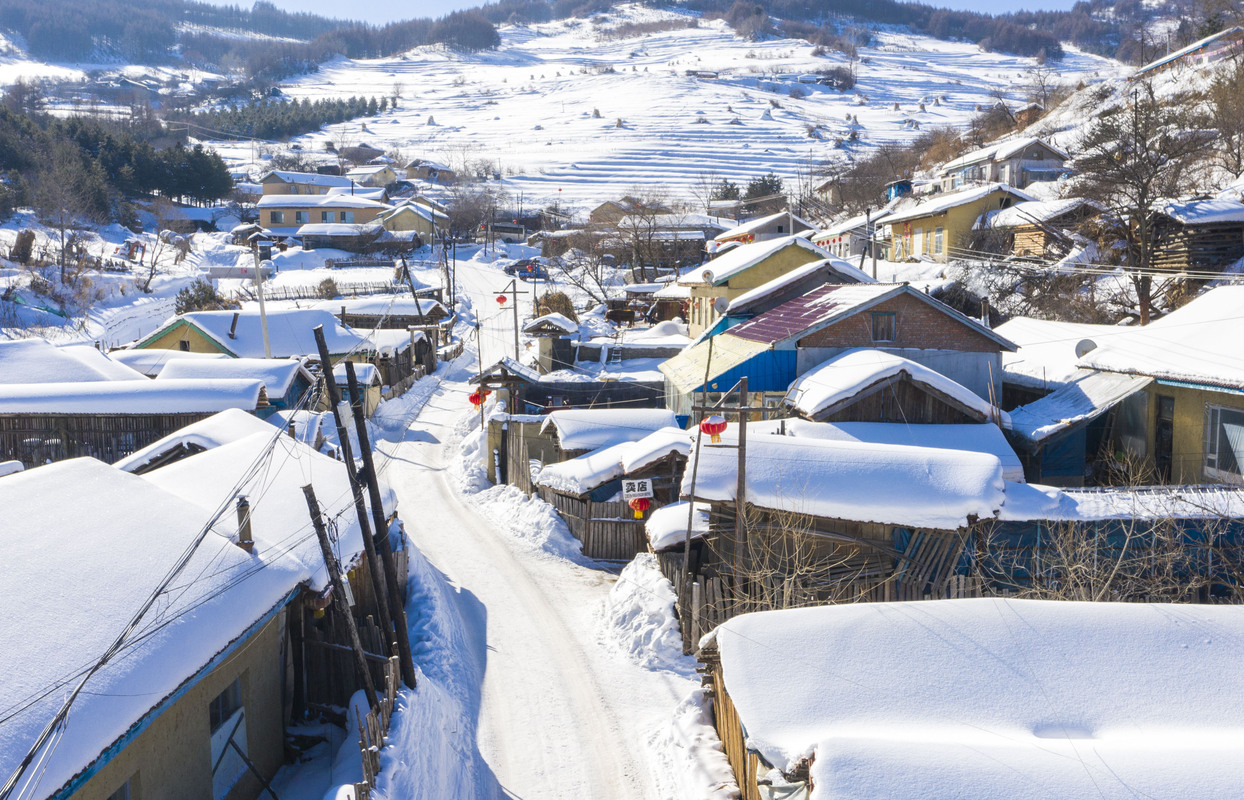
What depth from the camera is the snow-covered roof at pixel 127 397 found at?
20.4m

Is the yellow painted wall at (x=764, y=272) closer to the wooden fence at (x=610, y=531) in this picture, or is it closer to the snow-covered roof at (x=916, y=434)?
the wooden fence at (x=610, y=531)

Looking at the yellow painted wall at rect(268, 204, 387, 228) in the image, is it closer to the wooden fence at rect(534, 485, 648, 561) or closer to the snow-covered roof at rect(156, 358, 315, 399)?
the snow-covered roof at rect(156, 358, 315, 399)

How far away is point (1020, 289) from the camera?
35531 millimetres

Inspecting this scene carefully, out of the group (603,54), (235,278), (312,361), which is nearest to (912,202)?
(312,361)

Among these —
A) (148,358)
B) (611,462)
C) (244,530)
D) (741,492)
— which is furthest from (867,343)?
(148,358)

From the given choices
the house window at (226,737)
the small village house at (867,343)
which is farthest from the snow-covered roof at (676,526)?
the house window at (226,737)

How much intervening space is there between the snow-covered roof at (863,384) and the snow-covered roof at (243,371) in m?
14.8

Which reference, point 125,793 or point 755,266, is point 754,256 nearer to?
point 755,266

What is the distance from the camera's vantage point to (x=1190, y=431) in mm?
17203

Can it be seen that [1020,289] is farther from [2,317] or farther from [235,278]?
[235,278]

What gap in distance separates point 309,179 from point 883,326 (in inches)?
3367

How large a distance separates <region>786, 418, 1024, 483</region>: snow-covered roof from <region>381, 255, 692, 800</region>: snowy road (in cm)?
549

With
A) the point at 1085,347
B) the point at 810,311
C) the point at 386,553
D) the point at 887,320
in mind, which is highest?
the point at 810,311

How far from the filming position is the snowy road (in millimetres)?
10688
